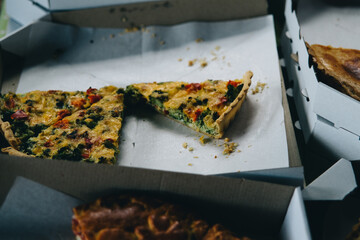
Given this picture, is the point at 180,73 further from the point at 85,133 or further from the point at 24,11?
the point at 24,11

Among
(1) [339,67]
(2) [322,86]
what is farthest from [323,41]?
(2) [322,86]

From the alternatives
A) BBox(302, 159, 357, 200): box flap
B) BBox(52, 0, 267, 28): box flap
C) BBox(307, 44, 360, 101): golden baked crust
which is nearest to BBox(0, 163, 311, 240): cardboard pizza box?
BBox(302, 159, 357, 200): box flap

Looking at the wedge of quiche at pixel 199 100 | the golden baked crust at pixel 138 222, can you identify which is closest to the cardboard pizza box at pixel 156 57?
the wedge of quiche at pixel 199 100

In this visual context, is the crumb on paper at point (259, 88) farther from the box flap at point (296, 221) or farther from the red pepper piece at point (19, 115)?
the red pepper piece at point (19, 115)

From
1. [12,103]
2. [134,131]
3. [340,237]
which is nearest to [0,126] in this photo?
[12,103]

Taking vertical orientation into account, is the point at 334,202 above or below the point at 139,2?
below

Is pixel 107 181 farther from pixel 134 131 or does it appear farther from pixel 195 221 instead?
pixel 134 131
